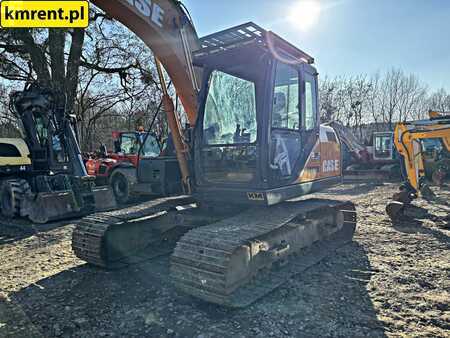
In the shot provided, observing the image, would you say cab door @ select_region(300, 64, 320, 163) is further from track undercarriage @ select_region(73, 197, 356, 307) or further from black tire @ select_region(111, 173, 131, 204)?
black tire @ select_region(111, 173, 131, 204)

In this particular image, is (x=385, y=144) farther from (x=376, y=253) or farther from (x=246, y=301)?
(x=246, y=301)

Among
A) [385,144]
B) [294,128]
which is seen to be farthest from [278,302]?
[385,144]

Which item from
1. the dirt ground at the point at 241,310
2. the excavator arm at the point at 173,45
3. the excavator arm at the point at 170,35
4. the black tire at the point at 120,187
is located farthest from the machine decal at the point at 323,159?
the black tire at the point at 120,187

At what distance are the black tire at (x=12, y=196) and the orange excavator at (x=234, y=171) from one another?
13.1 feet

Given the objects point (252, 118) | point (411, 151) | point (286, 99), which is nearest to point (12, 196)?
point (252, 118)

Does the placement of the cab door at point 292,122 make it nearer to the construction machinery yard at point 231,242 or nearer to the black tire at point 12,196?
the construction machinery yard at point 231,242

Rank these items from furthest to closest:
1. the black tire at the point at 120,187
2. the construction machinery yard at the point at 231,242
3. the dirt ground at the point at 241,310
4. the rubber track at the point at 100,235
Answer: the black tire at the point at 120,187 → the rubber track at the point at 100,235 → the construction machinery yard at the point at 231,242 → the dirt ground at the point at 241,310

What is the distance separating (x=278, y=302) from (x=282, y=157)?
61.6 inches

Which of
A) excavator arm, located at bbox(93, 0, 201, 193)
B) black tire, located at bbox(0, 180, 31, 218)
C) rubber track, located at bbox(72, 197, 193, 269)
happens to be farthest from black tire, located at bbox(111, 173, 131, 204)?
rubber track, located at bbox(72, 197, 193, 269)

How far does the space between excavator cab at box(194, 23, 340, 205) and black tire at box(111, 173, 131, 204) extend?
6412mm

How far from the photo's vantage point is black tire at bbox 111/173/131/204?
34.2 feet

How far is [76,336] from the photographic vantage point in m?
3.01

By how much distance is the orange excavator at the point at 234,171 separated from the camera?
3467mm

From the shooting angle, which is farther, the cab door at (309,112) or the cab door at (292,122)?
the cab door at (309,112)
